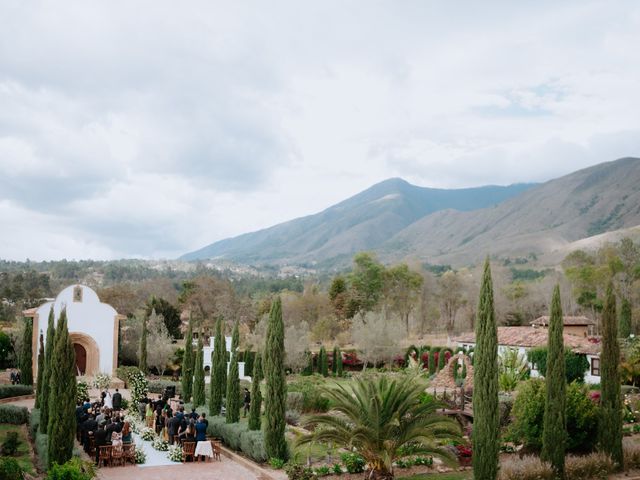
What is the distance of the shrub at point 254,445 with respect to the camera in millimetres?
15719

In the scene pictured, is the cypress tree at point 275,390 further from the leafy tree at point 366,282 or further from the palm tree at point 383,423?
the leafy tree at point 366,282

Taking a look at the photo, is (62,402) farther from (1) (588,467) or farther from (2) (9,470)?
(1) (588,467)

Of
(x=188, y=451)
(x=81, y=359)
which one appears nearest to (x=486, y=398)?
(x=188, y=451)

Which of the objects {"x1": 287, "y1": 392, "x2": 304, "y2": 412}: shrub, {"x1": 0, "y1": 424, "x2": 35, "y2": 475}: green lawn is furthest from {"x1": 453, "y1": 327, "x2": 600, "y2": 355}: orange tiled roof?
{"x1": 0, "y1": 424, "x2": 35, "y2": 475}: green lawn

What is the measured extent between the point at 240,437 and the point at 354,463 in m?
4.14

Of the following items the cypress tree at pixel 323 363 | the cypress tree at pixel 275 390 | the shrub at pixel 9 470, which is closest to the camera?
the shrub at pixel 9 470

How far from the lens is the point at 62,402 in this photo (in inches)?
544

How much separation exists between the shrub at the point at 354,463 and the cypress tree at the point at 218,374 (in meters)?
7.41

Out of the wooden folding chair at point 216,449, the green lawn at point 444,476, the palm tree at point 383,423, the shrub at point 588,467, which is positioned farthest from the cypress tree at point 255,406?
the shrub at point 588,467

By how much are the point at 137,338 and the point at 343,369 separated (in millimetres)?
13951

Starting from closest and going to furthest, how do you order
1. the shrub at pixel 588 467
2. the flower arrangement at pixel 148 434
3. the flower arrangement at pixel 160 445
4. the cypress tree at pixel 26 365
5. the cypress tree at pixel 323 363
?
1. the shrub at pixel 588 467
2. the flower arrangement at pixel 160 445
3. the flower arrangement at pixel 148 434
4. the cypress tree at pixel 26 365
5. the cypress tree at pixel 323 363

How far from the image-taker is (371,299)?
5972 cm

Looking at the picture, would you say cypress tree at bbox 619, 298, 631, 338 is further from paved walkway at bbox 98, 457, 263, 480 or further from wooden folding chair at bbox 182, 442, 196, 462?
wooden folding chair at bbox 182, 442, 196, 462

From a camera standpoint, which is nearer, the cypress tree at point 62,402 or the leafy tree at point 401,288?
the cypress tree at point 62,402
